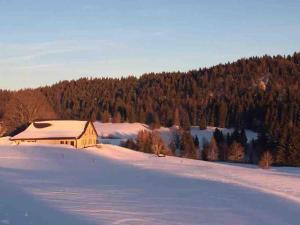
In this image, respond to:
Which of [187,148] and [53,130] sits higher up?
[53,130]

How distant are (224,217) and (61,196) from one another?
7.32m

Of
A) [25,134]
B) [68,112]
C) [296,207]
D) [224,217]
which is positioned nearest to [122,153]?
[25,134]

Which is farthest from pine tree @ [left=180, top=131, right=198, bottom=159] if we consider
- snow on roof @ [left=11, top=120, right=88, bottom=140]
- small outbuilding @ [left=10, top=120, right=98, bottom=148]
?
snow on roof @ [left=11, top=120, right=88, bottom=140]

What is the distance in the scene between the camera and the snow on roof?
258 ft

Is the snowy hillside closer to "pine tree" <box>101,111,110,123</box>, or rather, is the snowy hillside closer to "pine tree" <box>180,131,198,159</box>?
"pine tree" <box>101,111,110,123</box>

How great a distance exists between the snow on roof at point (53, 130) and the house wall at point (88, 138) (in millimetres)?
948

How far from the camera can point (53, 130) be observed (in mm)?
80375

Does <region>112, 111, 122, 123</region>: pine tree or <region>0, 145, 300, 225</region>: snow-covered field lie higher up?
<region>112, 111, 122, 123</region>: pine tree

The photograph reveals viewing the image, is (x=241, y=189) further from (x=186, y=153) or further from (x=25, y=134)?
(x=186, y=153)

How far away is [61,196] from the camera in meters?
23.6

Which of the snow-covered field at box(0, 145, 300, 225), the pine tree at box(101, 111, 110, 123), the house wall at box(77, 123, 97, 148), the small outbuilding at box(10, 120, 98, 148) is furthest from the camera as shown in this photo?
the pine tree at box(101, 111, 110, 123)

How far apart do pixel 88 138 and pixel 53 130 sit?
5651mm

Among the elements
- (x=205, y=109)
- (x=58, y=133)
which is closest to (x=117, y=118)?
(x=205, y=109)

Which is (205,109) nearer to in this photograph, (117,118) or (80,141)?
(117,118)
